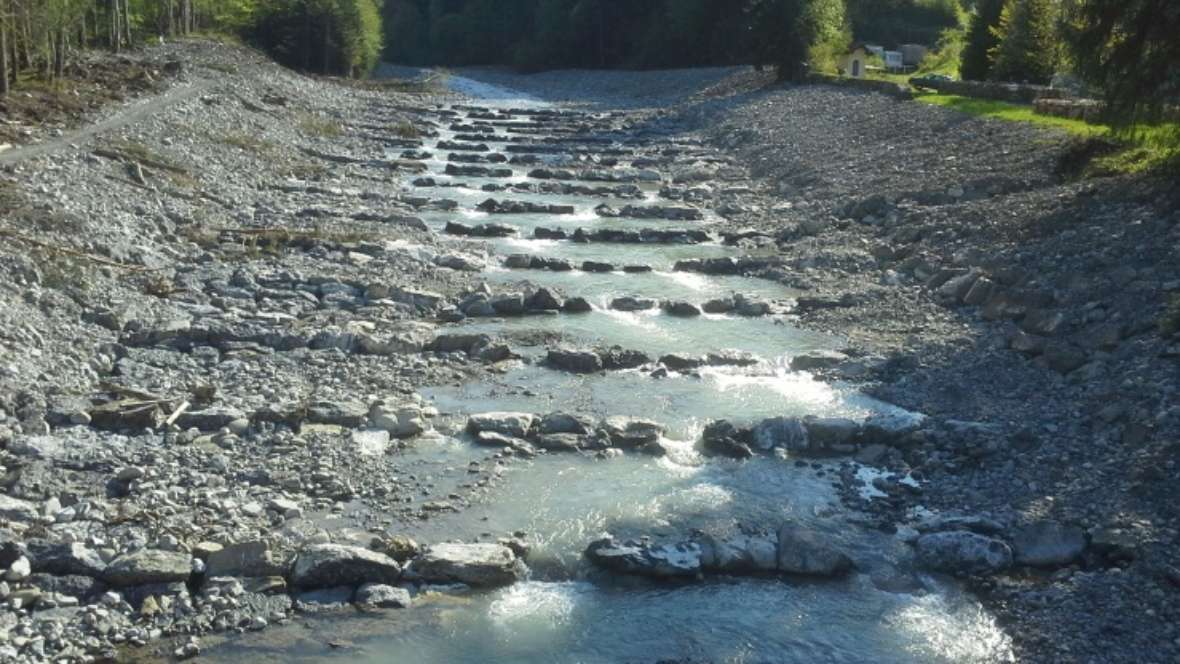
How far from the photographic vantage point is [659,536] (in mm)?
12180

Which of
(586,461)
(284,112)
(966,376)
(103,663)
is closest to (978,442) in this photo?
(966,376)

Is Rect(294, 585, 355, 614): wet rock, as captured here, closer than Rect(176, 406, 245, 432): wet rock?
Yes

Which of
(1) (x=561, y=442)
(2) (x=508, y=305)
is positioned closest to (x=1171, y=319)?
(1) (x=561, y=442)

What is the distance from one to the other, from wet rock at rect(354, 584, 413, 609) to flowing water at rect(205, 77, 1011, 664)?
0.40 feet

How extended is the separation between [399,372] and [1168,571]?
10.5 metres

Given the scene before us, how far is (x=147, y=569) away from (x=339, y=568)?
5.69 feet

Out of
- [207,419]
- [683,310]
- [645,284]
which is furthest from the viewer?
[645,284]

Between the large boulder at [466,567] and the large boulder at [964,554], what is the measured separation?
417 cm

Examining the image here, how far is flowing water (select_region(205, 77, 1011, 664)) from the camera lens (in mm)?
10156

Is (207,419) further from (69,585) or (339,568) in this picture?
(339,568)

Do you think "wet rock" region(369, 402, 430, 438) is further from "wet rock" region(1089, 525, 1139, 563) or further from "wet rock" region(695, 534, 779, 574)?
"wet rock" region(1089, 525, 1139, 563)

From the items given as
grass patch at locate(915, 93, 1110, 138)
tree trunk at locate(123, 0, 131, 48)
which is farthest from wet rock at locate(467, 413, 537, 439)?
tree trunk at locate(123, 0, 131, 48)

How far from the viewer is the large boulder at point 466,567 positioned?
11.1m

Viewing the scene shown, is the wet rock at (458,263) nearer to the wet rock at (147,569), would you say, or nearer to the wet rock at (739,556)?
the wet rock at (739,556)
